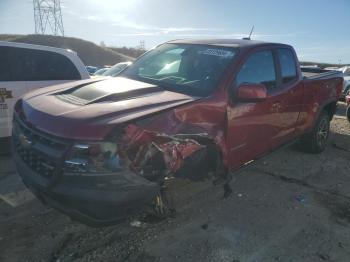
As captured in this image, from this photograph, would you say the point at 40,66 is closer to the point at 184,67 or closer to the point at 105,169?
the point at 184,67

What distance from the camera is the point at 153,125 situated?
3.02m

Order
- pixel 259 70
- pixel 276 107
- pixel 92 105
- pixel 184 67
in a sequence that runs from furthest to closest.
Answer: pixel 276 107 < pixel 259 70 < pixel 184 67 < pixel 92 105

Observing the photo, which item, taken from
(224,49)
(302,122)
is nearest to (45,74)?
(224,49)

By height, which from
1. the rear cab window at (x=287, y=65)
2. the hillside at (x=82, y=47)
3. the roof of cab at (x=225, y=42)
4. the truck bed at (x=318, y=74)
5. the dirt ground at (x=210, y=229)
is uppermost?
the roof of cab at (x=225, y=42)

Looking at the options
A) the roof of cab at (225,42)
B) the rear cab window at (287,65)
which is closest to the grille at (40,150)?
the roof of cab at (225,42)

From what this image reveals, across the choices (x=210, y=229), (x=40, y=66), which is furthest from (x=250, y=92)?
(x=40, y=66)

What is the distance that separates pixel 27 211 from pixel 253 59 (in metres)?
2.99

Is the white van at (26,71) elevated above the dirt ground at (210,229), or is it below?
above

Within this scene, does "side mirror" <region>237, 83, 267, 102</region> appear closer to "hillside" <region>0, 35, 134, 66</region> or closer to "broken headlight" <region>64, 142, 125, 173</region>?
"broken headlight" <region>64, 142, 125, 173</region>

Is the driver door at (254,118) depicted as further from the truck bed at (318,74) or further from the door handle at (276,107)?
the truck bed at (318,74)

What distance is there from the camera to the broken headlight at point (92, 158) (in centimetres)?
274

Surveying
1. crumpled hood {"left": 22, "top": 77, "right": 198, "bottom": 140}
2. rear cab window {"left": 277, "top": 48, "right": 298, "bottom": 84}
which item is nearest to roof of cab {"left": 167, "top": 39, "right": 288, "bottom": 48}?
rear cab window {"left": 277, "top": 48, "right": 298, "bottom": 84}

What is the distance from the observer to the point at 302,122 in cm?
572

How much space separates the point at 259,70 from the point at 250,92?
0.82 m
